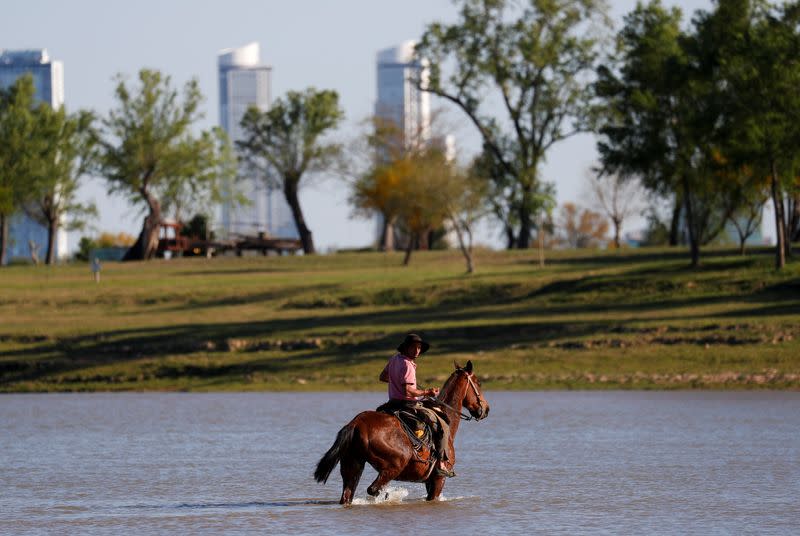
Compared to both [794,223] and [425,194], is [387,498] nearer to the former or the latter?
[425,194]

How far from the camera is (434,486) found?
18.1 metres

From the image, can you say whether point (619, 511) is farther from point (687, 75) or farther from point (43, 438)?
point (687, 75)

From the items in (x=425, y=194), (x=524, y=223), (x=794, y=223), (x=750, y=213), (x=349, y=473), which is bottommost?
(x=349, y=473)

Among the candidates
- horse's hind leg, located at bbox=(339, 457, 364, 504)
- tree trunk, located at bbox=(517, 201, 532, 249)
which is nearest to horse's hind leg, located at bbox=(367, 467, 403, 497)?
horse's hind leg, located at bbox=(339, 457, 364, 504)

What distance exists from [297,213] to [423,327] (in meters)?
57.8

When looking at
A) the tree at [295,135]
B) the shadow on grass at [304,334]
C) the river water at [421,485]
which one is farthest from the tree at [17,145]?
the river water at [421,485]

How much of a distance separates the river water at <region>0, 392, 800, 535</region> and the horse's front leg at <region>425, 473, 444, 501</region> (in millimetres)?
184

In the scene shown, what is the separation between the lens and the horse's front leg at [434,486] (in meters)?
18.0

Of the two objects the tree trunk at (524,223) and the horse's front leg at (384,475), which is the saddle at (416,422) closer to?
the horse's front leg at (384,475)

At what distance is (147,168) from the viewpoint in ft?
315

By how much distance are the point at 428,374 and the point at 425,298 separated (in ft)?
55.4

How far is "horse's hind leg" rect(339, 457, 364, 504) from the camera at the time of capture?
16922 millimetres

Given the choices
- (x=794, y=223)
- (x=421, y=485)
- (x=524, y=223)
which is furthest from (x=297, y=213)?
(x=421, y=485)

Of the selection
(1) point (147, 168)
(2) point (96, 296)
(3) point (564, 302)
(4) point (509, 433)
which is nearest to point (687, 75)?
(3) point (564, 302)
